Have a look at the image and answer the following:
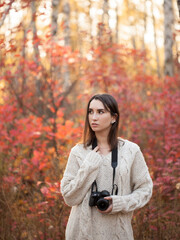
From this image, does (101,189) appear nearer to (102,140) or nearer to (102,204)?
(102,204)

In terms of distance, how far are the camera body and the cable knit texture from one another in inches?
2.3

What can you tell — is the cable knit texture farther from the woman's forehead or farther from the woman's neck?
the woman's forehead

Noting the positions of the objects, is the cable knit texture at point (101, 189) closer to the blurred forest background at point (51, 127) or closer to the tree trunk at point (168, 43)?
the blurred forest background at point (51, 127)

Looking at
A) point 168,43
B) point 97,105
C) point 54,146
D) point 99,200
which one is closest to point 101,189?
point 99,200

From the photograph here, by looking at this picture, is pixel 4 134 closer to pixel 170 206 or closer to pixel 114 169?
pixel 170 206

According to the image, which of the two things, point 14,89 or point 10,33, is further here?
point 14,89

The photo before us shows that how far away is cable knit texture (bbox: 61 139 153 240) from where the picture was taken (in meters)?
2.31

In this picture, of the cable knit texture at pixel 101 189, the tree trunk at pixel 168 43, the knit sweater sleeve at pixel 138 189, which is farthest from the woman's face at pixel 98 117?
the tree trunk at pixel 168 43

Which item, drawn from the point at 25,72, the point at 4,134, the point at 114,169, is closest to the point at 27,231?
the point at 114,169

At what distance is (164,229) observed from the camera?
372cm

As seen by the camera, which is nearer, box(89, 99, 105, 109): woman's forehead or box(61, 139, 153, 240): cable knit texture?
box(61, 139, 153, 240): cable knit texture

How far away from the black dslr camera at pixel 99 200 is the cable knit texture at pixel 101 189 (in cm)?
6

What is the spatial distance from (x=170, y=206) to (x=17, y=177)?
234cm

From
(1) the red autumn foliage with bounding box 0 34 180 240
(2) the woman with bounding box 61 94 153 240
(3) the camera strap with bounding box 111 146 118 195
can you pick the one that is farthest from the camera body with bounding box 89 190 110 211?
(1) the red autumn foliage with bounding box 0 34 180 240
